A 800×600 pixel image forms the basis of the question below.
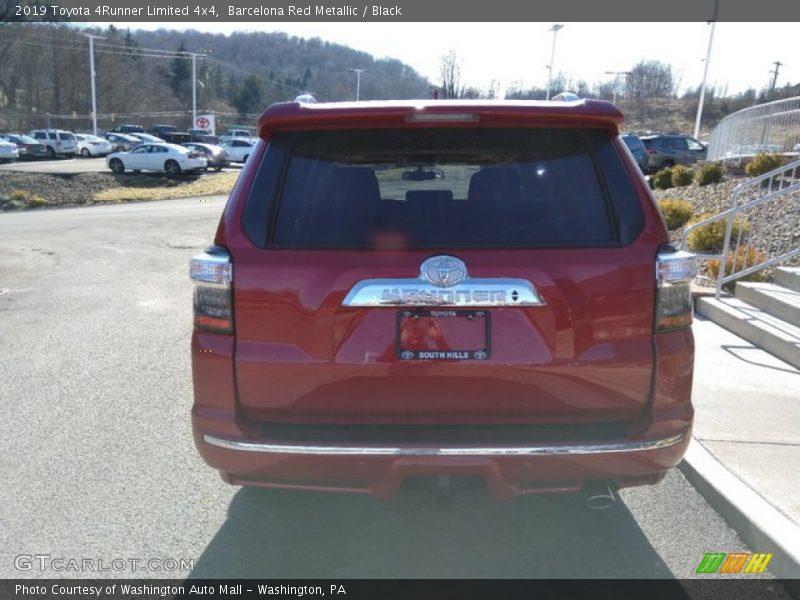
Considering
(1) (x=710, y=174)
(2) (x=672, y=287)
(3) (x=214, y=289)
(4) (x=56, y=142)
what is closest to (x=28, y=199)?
(1) (x=710, y=174)

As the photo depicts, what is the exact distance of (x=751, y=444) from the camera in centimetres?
406

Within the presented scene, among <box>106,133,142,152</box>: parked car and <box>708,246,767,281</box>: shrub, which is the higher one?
<box>708,246,767,281</box>: shrub

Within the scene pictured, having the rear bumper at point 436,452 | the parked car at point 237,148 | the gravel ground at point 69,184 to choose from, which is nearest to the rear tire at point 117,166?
the gravel ground at point 69,184

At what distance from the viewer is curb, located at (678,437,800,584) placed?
9.56 ft

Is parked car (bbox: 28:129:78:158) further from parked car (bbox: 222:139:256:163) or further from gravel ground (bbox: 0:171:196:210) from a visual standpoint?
gravel ground (bbox: 0:171:196:210)

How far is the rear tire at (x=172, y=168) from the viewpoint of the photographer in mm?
32500

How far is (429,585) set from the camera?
9.49 feet

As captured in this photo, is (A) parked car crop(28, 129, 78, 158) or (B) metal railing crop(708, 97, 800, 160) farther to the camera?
(A) parked car crop(28, 129, 78, 158)

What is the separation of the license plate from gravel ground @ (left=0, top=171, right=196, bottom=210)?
948 inches

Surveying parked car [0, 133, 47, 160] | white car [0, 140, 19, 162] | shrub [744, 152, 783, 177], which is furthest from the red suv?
parked car [0, 133, 47, 160]

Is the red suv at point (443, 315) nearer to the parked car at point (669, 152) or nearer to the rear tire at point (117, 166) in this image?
the parked car at point (669, 152)

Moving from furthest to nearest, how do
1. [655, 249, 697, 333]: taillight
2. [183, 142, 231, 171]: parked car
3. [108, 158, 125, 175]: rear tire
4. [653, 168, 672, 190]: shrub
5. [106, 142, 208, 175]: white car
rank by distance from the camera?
[183, 142, 231, 171]: parked car → [108, 158, 125, 175]: rear tire → [106, 142, 208, 175]: white car → [653, 168, 672, 190]: shrub → [655, 249, 697, 333]: taillight

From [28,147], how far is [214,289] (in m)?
47.2
